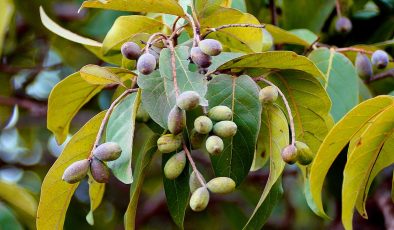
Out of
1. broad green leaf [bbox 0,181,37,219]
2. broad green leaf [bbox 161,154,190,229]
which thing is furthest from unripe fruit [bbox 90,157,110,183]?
broad green leaf [bbox 0,181,37,219]

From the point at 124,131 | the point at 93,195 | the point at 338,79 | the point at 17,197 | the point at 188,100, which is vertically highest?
the point at 188,100

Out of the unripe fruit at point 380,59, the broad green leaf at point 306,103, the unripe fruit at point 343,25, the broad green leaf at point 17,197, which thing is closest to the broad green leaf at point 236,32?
the broad green leaf at point 306,103

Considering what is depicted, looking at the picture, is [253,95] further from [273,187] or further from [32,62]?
[32,62]

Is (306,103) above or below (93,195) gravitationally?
above

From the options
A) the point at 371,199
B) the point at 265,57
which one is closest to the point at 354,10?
the point at 371,199

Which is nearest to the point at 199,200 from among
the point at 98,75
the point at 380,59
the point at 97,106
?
A: the point at 98,75

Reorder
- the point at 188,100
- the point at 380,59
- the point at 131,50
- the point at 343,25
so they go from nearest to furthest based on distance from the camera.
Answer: the point at 188,100 → the point at 131,50 → the point at 380,59 → the point at 343,25

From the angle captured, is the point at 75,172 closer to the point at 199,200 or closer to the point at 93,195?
the point at 199,200

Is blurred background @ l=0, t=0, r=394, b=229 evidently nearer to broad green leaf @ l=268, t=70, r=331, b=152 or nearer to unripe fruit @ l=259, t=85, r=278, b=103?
broad green leaf @ l=268, t=70, r=331, b=152
